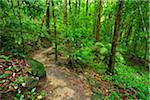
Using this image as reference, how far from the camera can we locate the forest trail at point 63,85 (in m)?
5.07

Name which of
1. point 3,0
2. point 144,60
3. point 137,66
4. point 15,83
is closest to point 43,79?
point 15,83

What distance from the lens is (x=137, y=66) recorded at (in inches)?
525

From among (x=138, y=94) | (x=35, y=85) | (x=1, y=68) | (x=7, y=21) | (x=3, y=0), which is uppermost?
(x=3, y=0)

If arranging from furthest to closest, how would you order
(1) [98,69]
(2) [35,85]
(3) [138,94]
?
(1) [98,69]
(3) [138,94]
(2) [35,85]

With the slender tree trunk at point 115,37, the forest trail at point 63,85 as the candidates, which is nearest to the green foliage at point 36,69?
the forest trail at point 63,85

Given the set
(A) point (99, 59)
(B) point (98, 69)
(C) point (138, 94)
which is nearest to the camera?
(C) point (138, 94)

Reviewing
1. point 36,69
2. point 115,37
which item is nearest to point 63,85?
point 36,69

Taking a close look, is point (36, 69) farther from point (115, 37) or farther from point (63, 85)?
point (115, 37)

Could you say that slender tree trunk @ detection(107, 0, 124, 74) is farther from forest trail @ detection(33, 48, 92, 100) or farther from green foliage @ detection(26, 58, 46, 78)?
green foliage @ detection(26, 58, 46, 78)

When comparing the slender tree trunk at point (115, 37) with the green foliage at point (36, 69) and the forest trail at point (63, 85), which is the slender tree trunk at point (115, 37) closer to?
the forest trail at point (63, 85)

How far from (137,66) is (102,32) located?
440 cm

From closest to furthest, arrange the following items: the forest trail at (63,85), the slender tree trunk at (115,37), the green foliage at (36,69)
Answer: the forest trail at (63,85), the green foliage at (36,69), the slender tree trunk at (115,37)

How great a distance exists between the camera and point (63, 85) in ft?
18.2

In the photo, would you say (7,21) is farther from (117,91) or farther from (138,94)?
(138,94)
